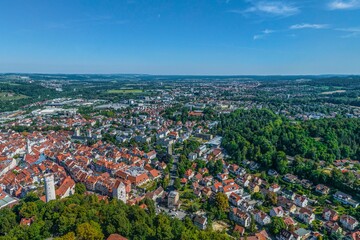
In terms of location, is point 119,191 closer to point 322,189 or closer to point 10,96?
point 322,189

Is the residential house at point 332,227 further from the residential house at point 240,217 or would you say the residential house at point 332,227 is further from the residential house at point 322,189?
the residential house at point 322,189

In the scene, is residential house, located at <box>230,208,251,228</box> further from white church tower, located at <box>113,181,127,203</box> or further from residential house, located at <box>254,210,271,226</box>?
white church tower, located at <box>113,181,127,203</box>

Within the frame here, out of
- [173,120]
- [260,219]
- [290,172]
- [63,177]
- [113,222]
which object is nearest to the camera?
[113,222]

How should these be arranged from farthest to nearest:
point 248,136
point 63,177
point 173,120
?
point 173,120 → point 248,136 → point 63,177

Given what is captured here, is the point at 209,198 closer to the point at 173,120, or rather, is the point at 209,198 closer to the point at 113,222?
the point at 113,222

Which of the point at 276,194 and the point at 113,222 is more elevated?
the point at 113,222

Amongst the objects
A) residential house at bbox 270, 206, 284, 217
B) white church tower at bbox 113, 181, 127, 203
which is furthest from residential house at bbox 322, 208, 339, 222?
white church tower at bbox 113, 181, 127, 203

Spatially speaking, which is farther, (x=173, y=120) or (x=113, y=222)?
(x=173, y=120)

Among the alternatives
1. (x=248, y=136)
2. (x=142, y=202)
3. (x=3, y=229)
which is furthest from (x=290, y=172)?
(x=3, y=229)
